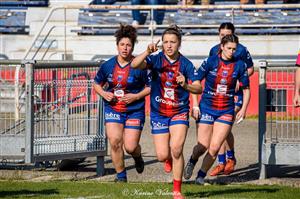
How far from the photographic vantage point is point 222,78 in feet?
43.1

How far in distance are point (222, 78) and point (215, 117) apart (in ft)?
1.69

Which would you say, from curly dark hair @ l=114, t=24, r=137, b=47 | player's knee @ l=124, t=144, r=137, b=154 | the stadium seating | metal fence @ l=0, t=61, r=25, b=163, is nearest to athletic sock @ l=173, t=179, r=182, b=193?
→ player's knee @ l=124, t=144, r=137, b=154

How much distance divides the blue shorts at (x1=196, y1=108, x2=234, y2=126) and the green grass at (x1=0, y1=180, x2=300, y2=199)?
0.84 meters

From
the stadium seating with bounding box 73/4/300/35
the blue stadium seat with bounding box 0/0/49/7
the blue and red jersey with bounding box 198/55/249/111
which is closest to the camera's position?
the blue and red jersey with bounding box 198/55/249/111

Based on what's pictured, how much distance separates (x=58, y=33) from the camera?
25266mm

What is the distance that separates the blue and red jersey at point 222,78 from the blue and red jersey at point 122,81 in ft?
2.69

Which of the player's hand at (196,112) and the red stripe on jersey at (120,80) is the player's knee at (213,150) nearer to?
the player's hand at (196,112)

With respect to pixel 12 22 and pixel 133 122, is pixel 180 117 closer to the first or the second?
pixel 133 122

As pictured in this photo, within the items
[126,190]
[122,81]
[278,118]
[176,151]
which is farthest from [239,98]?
[176,151]

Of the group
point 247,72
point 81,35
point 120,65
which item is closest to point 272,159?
point 247,72

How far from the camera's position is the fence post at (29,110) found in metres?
13.4

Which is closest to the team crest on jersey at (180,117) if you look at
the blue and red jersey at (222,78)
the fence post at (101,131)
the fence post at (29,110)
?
the blue and red jersey at (222,78)

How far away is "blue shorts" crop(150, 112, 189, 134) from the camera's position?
11.8 metres

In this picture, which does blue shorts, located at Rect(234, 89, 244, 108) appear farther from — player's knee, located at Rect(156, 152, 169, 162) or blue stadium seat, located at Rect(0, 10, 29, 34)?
blue stadium seat, located at Rect(0, 10, 29, 34)
